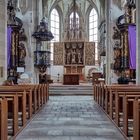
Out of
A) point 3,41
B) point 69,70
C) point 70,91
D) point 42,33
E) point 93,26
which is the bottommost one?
point 70,91

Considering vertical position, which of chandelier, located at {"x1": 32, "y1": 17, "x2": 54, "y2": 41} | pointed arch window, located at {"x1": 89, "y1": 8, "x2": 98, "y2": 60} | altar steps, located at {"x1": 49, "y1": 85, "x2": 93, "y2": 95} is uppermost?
pointed arch window, located at {"x1": 89, "y1": 8, "x2": 98, "y2": 60}

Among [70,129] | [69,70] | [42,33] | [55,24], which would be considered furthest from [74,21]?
[70,129]

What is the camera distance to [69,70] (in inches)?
1136

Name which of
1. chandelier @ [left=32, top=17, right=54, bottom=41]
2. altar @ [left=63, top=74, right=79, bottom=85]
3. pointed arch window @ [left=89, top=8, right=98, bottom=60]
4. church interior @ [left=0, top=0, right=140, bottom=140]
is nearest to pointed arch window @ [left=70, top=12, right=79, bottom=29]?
church interior @ [left=0, top=0, right=140, bottom=140]

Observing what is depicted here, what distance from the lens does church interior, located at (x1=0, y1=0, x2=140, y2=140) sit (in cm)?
586

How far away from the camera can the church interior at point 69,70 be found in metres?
5.86

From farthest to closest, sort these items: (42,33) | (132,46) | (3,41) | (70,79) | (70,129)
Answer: (70,79) < (42,33) < (132,46) < (3,41) < (70,129)

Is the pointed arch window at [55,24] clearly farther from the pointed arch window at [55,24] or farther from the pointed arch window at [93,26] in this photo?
the pointed arch window at [93,26]

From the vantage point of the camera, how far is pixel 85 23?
31.6 metres

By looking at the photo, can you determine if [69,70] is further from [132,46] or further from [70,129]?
[70,129]

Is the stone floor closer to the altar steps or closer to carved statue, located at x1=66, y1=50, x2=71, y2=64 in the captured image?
the altar steps

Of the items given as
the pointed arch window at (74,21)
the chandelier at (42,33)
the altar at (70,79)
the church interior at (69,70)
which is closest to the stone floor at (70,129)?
the church interior at (69,70)

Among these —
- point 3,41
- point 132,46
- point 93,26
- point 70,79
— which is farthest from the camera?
point 93,26

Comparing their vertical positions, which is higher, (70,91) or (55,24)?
(55,24)
